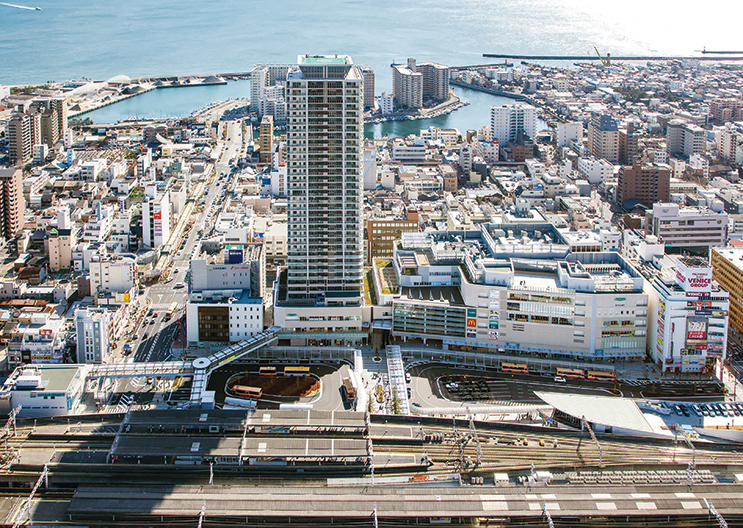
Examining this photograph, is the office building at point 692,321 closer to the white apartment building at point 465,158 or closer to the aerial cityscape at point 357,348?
the aerial cityscape at point 357,348

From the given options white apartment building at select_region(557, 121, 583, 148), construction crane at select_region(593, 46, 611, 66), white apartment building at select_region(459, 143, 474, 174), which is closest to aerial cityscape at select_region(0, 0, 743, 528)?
white apartment building at select_region(459, 143, 474, 174)

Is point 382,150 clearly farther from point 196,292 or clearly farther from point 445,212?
point 196,292

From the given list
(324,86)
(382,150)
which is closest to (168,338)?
(324,86)

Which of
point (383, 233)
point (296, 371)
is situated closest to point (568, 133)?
point (383, 233)

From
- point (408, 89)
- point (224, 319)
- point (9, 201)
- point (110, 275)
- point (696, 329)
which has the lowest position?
point (224, 319)

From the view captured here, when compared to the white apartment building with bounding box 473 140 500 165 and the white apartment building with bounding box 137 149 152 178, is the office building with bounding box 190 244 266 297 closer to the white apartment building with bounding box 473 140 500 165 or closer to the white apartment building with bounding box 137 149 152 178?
the white apartment building with bounding box 137 149 152 178

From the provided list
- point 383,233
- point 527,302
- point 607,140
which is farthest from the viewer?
point 607,140

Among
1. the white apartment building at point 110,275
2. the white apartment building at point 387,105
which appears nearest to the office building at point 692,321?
the white apartment building at point 110,275

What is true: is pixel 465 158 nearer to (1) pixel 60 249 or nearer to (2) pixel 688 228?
(2) pixel 688 228
